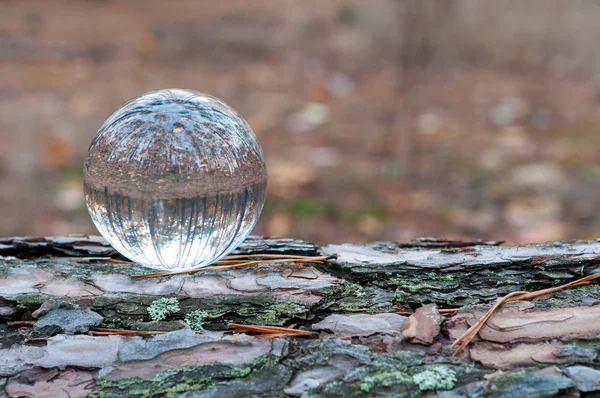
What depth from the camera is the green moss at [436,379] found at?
4.31 feet

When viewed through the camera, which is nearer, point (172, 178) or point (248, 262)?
point (172, 178)

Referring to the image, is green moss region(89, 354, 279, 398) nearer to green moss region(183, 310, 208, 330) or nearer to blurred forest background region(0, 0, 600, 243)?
green moss region(183, 310, 208, 330)

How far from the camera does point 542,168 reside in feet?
15.1

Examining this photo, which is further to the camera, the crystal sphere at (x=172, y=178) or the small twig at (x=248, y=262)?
the small twig at (x=248, y=262)

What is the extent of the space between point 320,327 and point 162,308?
1.41 ft

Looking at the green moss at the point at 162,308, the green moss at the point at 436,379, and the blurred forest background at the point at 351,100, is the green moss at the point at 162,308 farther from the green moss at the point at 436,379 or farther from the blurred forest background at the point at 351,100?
the blurred forest background at the point at 351,100

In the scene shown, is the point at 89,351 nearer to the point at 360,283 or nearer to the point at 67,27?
the point at 360,283

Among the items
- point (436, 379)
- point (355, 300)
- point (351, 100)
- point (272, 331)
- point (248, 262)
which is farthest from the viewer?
point (351, 100)

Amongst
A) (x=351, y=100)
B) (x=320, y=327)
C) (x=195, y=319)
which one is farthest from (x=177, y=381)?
(x=351, y=100)

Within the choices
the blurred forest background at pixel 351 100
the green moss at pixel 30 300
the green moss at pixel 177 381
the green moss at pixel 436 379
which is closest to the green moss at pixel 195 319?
the green moss at pixel 177 381

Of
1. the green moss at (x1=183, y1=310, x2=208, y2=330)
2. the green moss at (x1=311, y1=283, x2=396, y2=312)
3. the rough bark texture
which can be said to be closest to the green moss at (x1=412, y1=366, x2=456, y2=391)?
the rough bark texture

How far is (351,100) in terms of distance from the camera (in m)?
6.19

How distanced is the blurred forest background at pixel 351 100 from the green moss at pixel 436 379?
8.13 feet

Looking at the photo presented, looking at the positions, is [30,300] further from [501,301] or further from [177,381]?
[501,301]
